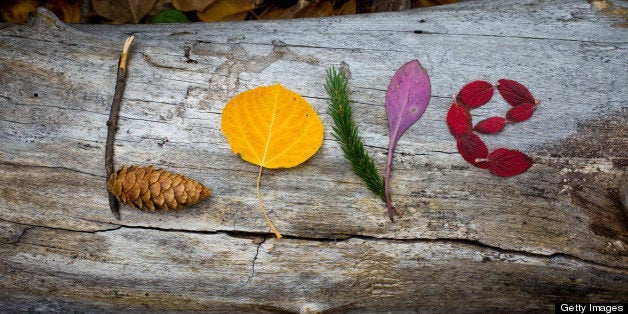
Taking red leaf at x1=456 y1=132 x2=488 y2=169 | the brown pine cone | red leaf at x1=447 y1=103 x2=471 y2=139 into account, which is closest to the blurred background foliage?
red leaf at x1=447 y1=103 x2=471 y2=139

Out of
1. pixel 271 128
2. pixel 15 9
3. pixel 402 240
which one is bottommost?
pixel 402 240

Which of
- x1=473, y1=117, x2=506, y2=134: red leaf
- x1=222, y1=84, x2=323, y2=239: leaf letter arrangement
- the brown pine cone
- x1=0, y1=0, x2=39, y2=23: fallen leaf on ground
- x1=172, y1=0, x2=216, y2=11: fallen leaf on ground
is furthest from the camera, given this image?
x1=0, y1=0, x2=39, y2=23: fallen leaf on ground

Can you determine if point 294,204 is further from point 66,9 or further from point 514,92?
point 66,9

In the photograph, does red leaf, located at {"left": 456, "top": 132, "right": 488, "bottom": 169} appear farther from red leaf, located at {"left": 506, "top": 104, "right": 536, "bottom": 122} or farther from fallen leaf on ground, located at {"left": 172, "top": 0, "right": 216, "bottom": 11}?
fallen leaf on ground, located at {"left": 172, "top": 0, "right": 216, "bottom": 11}

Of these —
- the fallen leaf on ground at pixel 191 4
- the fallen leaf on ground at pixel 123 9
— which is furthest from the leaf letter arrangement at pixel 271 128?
the fallen leaf on ground at pixel 123 9

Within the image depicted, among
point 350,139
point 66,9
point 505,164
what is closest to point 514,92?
point 505,164

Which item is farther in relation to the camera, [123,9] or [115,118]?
[123,9]

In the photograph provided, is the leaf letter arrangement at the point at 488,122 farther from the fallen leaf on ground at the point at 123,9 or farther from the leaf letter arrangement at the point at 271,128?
the fallen leaf on ground at the point at 123,9
